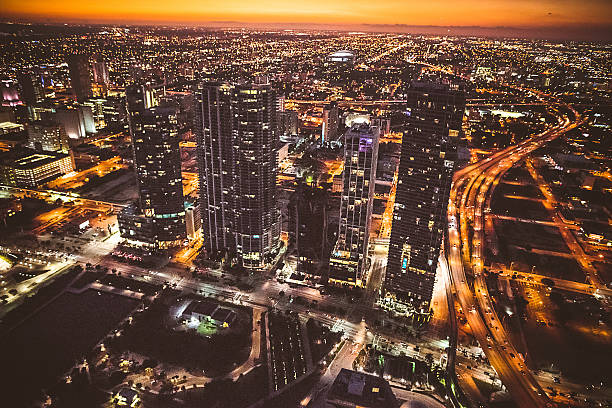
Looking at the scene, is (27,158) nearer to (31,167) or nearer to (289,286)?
(31,167)

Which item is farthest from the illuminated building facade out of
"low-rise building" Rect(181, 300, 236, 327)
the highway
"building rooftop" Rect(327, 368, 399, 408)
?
the highway

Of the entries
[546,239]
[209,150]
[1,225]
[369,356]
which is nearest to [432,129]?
[369,356]

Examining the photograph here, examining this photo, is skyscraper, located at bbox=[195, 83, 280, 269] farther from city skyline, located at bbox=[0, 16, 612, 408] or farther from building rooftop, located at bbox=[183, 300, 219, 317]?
building rooftop, located at bbox=[183, 300, 219, 317]

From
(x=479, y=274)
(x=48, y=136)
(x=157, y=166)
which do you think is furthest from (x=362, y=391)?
(x=48, y=136)

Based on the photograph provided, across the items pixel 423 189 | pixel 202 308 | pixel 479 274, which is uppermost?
pixel 423 189

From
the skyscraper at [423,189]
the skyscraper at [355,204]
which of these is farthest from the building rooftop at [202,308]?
the skyscraper at [423,189]

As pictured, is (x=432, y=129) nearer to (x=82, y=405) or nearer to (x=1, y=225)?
(x=82, y=405)

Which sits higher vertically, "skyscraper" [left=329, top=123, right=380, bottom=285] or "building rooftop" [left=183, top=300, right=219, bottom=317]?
"skyscraper" [left=329, top=123, right=380, bottom=285]
